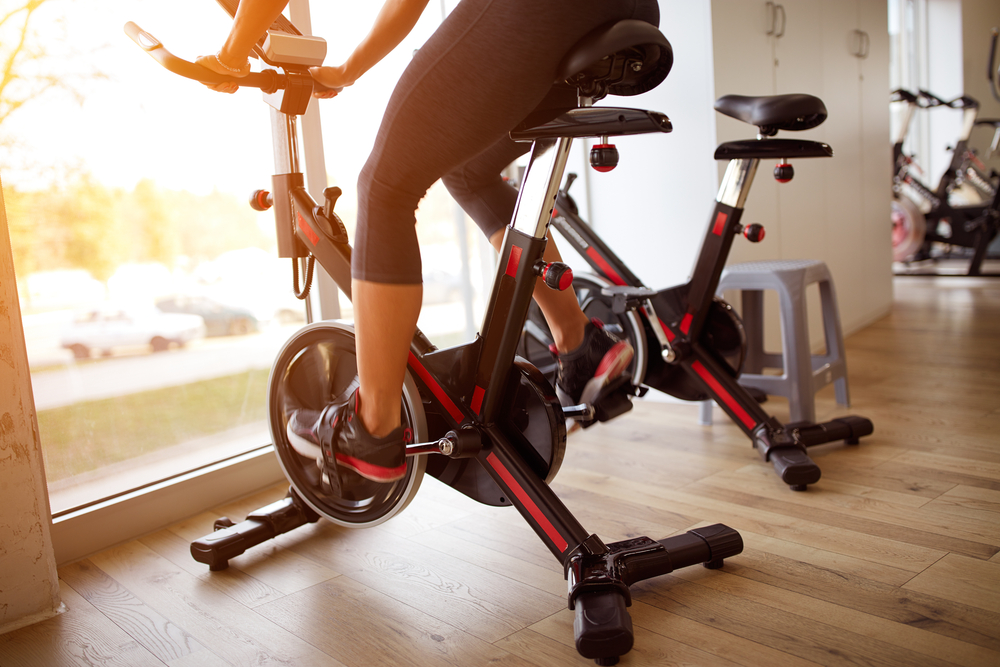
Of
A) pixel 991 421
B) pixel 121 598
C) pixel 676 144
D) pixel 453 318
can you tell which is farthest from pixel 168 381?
pixel 991 421

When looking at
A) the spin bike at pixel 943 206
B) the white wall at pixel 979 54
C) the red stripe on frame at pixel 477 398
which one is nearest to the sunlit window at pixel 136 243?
the red stripe on frame at pixel 477 398

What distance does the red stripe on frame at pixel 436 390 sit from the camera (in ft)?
4.28

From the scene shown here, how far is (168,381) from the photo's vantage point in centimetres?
174

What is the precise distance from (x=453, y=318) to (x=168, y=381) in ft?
3.64

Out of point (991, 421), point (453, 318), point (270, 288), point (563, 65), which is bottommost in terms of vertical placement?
point (991, 421)

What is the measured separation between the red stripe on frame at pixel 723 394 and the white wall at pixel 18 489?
56.5 inches

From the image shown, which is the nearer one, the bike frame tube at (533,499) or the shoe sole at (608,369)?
the bike frame tube at (533,499)

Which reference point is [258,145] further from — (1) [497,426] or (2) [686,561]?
(2) [686,561]

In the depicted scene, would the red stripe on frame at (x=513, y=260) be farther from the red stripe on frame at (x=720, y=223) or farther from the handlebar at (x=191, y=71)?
the red stripe on frame at (x=720, y=223)

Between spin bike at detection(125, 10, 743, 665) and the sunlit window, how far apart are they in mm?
348

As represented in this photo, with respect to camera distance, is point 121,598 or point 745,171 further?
point 745,171

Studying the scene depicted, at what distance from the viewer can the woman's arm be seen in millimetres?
1240

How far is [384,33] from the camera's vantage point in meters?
1.25

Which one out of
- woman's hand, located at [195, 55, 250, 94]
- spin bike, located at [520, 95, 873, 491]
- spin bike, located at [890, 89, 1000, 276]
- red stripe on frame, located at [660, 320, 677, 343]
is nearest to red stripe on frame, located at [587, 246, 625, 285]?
spin bike, located at [520, 95, 873, 491]
